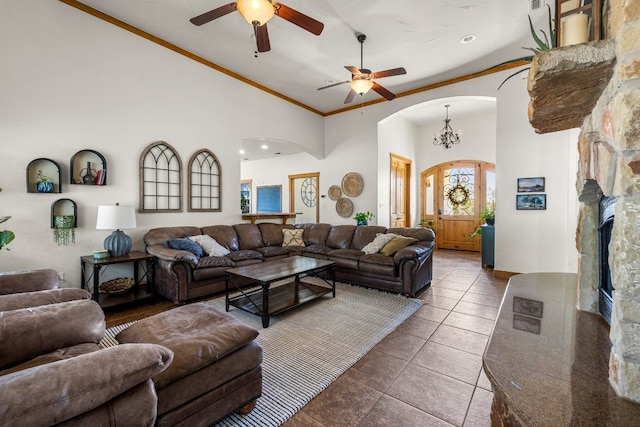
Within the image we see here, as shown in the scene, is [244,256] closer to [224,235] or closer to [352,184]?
[224,235]

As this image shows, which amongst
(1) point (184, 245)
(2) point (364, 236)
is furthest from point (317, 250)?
(1) point (184, 245)

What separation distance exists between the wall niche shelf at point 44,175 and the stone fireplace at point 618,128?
14.5 ft

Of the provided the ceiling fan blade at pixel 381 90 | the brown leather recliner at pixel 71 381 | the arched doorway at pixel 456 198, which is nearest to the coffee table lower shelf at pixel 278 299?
the brown leather recliner at pixel 71 381

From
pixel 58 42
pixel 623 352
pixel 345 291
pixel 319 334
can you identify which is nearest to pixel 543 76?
pixel 623 352

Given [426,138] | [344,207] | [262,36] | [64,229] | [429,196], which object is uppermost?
[426,138]

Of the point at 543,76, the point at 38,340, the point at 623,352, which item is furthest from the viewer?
the point at 38,340

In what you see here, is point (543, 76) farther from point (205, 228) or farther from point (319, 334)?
point (205, 228)

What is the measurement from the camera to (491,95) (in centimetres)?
482

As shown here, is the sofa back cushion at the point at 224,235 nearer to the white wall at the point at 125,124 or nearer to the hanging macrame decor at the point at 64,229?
the white wall at the point at 125,124

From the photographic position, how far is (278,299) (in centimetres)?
326

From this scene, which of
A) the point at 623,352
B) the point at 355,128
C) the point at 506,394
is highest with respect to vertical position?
the point at 355,128

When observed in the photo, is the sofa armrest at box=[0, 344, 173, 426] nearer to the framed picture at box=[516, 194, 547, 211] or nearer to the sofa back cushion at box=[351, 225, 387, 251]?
the sofa back cushion at box=[351, 225, 387, 251]

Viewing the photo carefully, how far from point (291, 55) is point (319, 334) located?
4.11m

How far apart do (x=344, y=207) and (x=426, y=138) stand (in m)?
3.58
